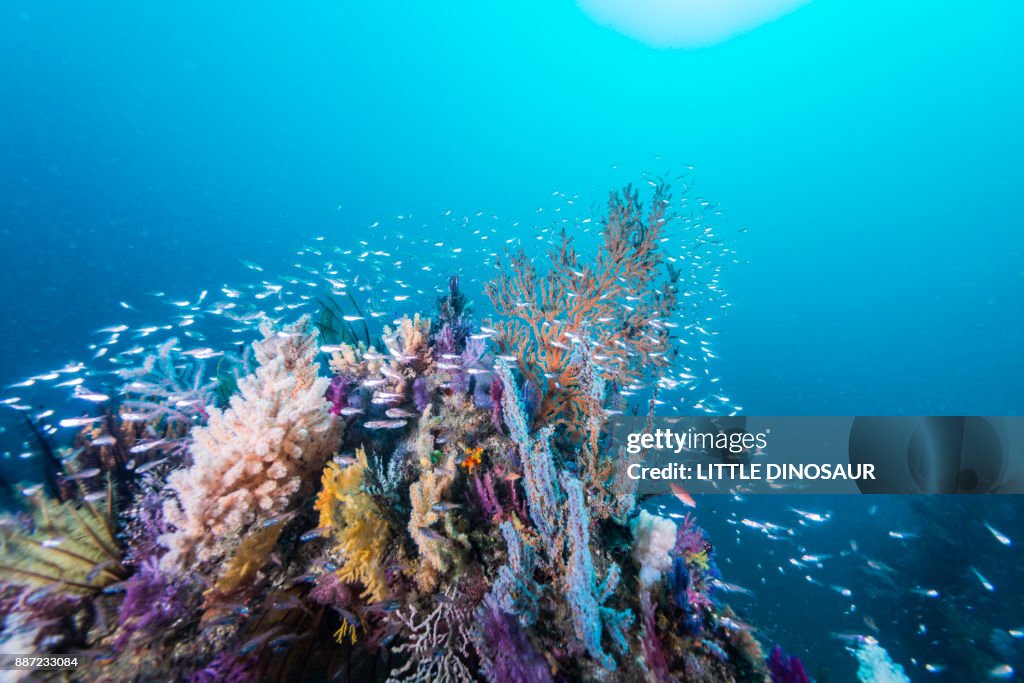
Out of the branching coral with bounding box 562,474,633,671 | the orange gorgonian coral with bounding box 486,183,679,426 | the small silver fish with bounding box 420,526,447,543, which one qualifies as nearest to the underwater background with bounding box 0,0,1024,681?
the orange gorgonian coral with bounding box 486,183,679,426

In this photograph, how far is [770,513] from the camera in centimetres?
2441

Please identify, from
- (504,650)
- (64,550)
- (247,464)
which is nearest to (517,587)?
(504,650)

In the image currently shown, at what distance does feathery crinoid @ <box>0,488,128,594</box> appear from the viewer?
9.59ft

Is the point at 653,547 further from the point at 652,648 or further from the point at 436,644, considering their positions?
the point at 436,644

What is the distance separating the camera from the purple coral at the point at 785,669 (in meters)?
3.04

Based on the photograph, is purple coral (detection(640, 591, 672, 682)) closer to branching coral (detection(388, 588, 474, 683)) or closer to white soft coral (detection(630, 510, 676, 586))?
white soft coral (detection(630, 510, 676, 586))

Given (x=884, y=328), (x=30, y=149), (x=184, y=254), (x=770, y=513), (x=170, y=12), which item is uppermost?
(x=170, y=12)

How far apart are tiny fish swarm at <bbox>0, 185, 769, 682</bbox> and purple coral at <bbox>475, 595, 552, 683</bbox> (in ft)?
0.04

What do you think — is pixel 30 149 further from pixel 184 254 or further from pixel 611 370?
pixel 611 370

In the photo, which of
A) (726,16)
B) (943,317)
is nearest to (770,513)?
(943,317)

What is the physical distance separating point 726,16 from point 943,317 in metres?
97.9

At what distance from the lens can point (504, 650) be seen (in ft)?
9.23

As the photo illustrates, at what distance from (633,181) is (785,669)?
105735 millimetres

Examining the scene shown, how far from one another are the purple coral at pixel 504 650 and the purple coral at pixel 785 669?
1.78 meters
